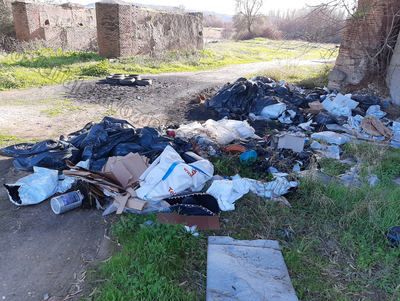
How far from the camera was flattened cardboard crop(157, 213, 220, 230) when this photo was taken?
3.21 metres

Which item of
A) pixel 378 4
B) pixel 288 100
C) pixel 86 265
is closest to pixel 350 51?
pixel 378 4

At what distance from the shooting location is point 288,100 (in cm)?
834

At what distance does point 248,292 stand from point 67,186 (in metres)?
2.39

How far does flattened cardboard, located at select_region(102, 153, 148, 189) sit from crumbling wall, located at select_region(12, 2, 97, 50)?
41.5 feet

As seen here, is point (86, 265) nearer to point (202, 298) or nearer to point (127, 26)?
point (202, 298)

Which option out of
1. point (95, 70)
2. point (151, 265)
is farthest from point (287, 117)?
point (95, 70)

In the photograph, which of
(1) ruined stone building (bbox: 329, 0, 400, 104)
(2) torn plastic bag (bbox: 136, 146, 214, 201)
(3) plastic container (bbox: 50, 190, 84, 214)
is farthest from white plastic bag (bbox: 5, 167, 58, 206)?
(1) ruined stone building (bbox: 329, 0, 400, 104)

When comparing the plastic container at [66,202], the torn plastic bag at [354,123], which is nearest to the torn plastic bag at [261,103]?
the torn plastic bag at [354,123]

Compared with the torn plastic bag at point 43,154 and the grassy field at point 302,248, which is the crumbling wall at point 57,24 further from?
the grassy field at point 302,248

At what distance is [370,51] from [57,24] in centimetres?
1317

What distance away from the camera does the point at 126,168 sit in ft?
12.6

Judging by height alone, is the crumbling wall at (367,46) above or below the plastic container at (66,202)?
above

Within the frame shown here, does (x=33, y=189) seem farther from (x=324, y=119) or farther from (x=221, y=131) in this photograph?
(x=324, y=119)

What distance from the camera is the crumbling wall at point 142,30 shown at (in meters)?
12.5
